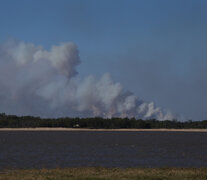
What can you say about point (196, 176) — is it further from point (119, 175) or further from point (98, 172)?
point (98, 172)

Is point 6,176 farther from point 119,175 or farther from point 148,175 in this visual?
point 148,175

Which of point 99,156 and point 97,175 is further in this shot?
point 99,156

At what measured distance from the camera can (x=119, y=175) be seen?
3080 centimetres

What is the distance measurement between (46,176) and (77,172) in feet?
10.9

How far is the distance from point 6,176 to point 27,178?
2.15 metres

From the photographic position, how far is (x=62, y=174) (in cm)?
3169

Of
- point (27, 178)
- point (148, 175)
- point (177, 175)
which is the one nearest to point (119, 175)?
point (148, 175)

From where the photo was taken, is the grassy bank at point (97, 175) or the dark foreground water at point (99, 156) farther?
the dark foreground water at point (99, 156)

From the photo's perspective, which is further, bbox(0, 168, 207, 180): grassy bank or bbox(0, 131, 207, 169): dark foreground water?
bbox(0, 131, 207, 169): dark foreground water

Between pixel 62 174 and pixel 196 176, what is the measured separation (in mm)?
9208

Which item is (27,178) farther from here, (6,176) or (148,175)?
(148,175)

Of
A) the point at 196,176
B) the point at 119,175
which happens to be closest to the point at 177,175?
the point at 196,176

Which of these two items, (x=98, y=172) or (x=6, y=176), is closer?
(x=6, y=176)

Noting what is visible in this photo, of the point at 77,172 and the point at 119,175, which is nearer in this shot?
the point at 119,175
